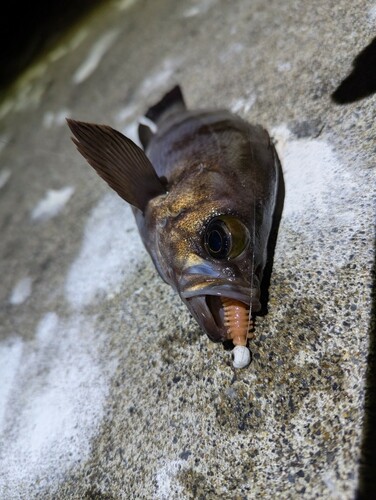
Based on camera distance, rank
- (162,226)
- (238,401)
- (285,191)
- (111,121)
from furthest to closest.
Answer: (111,121), (285,191), (162,226), (238,401)

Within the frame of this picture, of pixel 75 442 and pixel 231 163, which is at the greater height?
pixel 231 163

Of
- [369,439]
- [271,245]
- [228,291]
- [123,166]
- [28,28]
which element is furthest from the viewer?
[28,28]

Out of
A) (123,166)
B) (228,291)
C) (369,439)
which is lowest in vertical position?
(369,439)

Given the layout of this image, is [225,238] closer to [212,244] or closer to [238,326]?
[212,244]

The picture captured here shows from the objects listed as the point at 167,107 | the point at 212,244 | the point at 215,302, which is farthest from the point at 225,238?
the point at 167,107

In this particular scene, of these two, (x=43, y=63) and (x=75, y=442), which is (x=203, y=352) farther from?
(x=43, y=63)

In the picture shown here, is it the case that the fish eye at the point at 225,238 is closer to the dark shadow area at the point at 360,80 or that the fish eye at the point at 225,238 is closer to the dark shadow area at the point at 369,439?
the dark shadow area at the point at 369,439

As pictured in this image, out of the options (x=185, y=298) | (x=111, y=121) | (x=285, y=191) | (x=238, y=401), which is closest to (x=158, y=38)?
(x=111, y=121)
